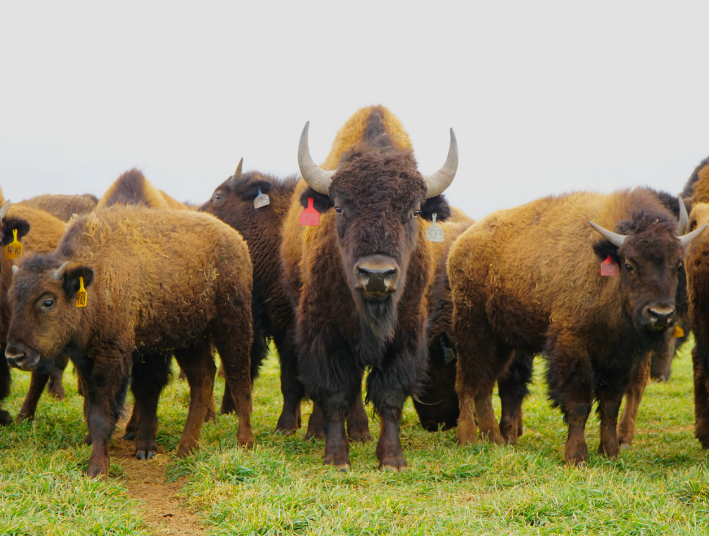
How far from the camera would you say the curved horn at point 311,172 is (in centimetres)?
650

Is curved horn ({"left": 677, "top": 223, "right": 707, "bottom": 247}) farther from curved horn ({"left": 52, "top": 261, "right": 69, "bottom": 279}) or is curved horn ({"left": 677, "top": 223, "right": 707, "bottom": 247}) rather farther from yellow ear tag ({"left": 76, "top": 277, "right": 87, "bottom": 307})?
curved horn ({"left": 52, "top": 261, "right": 69, "bottom": 279})

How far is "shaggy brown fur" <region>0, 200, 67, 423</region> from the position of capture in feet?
22.8

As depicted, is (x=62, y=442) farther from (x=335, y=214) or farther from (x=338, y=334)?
(x=335, y=214)

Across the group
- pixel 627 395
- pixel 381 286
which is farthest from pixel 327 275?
pixel 627 395

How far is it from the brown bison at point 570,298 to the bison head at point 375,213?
4.63 feet

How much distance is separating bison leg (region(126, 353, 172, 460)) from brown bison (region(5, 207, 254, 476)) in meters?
0.01

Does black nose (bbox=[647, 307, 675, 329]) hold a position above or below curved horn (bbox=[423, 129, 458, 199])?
below

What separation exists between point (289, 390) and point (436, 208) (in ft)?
9.38

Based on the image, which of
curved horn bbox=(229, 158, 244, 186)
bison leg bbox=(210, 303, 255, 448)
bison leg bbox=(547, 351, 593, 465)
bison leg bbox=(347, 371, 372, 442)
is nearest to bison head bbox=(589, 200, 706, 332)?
bison leg bbox=(547, 351, 593, 465)

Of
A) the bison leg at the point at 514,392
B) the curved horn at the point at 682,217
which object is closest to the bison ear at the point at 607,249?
the curved horn at the point at 682,217

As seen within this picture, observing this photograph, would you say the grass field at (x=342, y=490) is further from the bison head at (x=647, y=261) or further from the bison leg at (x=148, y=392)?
the bison head at (x=647, y=261)

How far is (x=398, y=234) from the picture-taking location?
5930mm

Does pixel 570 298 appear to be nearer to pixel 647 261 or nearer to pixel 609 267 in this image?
pixel 609 267

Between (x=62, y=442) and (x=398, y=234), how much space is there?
363 centimetres
